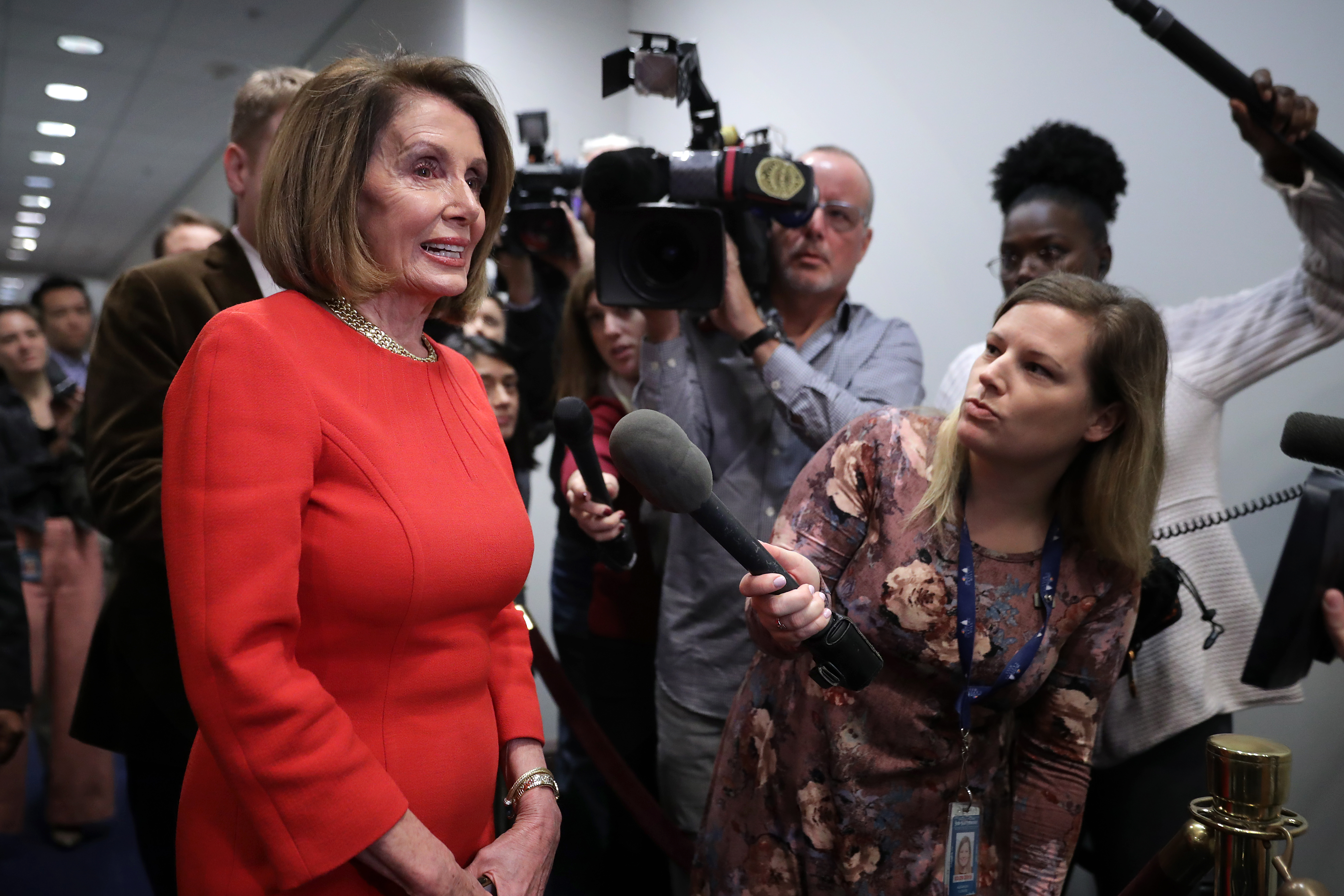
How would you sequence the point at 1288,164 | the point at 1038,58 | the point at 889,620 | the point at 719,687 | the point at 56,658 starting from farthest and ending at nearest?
1. the point at 56,658
2. the point at 1038,58
3. the point at 719,687
4. the point at 1288,164
5. the point at 889,620

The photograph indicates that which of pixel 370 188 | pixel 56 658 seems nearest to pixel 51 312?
pixel 56 658

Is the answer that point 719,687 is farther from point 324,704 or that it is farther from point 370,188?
point 370,188

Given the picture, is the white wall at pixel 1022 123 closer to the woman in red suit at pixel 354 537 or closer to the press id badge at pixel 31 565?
the press id badge at pixel 31 565

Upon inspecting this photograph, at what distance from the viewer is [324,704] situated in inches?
31.6

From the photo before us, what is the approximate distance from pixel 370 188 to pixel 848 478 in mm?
710

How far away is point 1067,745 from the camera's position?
1.28m

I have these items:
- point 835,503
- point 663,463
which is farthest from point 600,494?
point 663,463

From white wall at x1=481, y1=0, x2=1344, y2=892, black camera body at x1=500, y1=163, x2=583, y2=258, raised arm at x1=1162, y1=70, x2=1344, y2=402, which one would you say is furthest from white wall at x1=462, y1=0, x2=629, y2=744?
raised arm at x1=1162, y1=70, x2=1344, y2=402

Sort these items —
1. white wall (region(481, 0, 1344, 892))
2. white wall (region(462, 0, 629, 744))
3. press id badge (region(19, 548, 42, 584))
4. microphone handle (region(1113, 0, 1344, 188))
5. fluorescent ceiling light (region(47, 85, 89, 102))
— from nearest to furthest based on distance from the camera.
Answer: microphone handle (region(1113, 0, 1344, 188))
white wall (region(481, 0, 1344, 892))
press id badge (region(19, 548, 42, 584))
white wall (region(462, 0, 629, 744))
fluorescent ceiling light (region(47, 85, 89, 102))

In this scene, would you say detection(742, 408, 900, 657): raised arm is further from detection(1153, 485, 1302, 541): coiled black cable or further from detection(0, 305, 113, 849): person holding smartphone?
detection(0, 305, 113, 849): person holding smartphone

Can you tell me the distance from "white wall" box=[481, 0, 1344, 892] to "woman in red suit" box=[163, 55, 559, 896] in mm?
1712

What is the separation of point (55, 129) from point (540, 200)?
461 cm

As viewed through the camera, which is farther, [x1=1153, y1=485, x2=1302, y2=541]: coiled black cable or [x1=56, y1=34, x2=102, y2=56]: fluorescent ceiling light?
[x1=56, y1=34, x2=102, y2=56]: fluorescent ceiling light

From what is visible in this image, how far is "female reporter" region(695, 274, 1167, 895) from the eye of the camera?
1.24m
